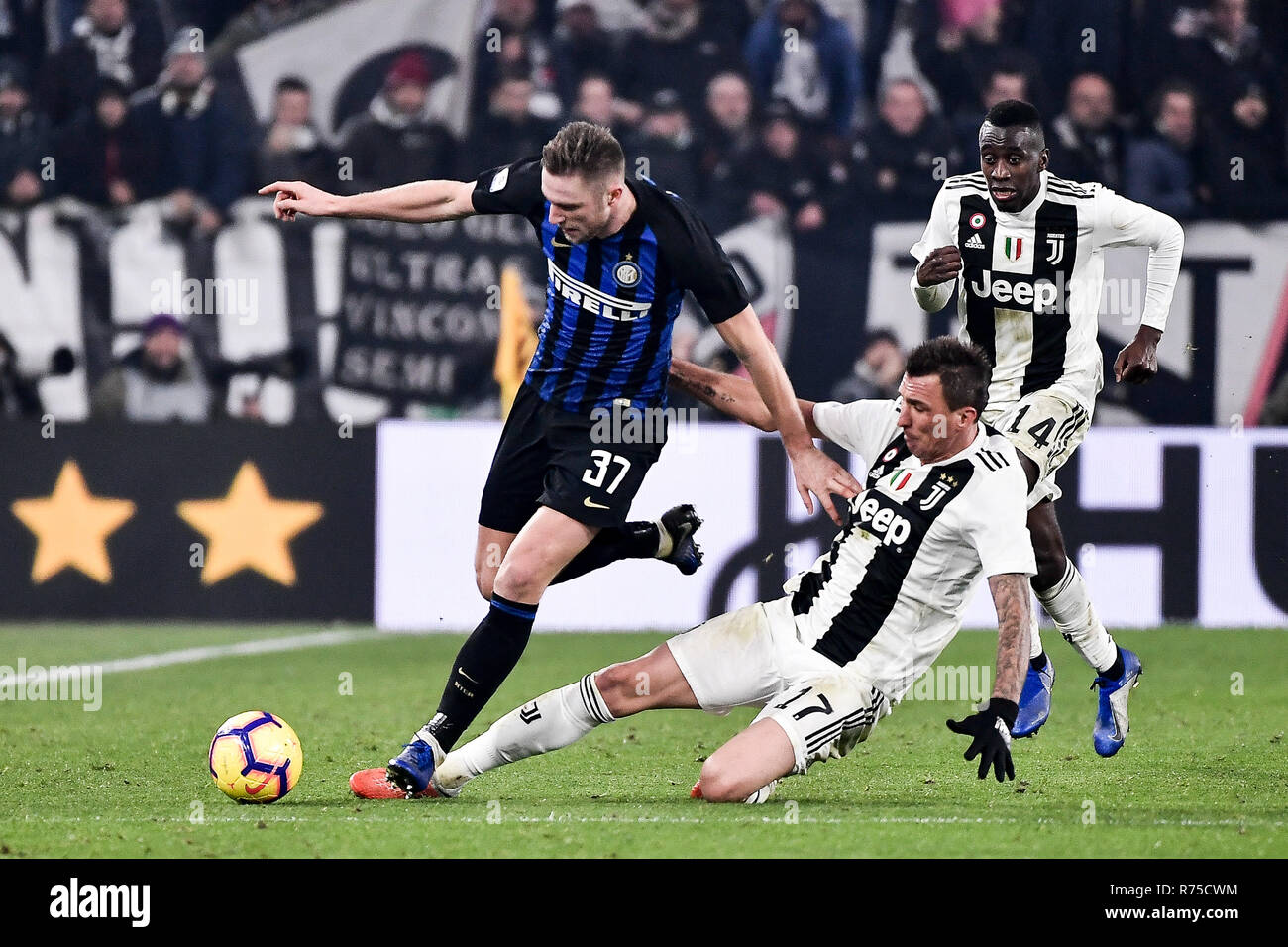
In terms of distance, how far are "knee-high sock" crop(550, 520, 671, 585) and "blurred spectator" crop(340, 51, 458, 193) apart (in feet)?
20.7

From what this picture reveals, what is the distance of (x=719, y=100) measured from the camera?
1193 cm

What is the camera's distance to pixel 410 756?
5.21 m

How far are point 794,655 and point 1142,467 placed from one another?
551cm

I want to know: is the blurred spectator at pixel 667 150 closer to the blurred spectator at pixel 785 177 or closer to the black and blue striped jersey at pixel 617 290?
the blurred spectator at pixel 785 177

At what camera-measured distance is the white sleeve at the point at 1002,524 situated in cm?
486

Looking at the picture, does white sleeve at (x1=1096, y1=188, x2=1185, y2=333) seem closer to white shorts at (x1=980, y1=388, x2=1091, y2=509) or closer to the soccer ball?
white shorts at (x1=980, y1=388, x2=1091, y2=509)

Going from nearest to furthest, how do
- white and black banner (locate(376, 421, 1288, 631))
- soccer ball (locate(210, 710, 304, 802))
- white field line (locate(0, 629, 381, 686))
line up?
soccer ball (locate(210, 710, 304, 802))
white field line (locate(0, 629, 381, 686))
white and black banner (locate(376, 421, 1288, 631))

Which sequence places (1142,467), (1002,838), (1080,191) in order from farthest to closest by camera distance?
(1142,467) → (1080,191) → (1002,838)

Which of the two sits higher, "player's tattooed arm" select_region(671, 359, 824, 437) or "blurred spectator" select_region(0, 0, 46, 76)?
"blurred spectator" select_region(0, 0, 46, 76)

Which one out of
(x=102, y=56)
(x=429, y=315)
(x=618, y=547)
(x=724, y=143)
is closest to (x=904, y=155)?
(x=724, y=143)


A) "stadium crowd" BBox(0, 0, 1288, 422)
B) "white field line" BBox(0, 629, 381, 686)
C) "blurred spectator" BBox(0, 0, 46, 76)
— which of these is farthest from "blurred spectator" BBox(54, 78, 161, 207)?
"white field line" BBox(0, 629, 381, 686)

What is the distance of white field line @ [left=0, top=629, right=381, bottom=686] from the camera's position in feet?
28.3
